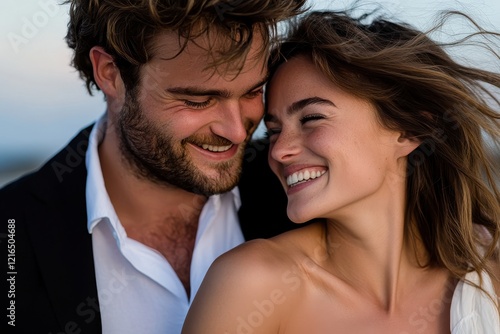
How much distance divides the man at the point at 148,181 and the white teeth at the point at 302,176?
279 millimetres

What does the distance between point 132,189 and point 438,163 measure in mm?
1122

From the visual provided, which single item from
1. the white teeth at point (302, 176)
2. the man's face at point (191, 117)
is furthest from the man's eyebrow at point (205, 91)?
the white teeth at point (302, 176)

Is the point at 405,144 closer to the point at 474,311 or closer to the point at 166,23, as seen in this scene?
the point at 474,311

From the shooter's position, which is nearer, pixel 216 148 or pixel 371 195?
pixel 371 195

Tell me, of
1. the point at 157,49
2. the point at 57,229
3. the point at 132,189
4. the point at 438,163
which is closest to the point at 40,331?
the point at 57,229

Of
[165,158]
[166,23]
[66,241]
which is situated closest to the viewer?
[166,23]

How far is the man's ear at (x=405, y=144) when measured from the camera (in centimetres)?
249

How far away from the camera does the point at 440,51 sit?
2543 millimetres

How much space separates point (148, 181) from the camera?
9.19ft

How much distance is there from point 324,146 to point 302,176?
13 centimetres

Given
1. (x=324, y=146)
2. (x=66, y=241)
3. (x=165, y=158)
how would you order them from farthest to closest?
1. (x=165, y=158)
2. (x=66, y=241)
3. (x=324, y=146)

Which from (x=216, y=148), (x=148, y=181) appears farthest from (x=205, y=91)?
(x=148, y=181)

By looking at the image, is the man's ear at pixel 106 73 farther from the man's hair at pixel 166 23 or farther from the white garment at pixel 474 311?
the white garment at pixel 474 311

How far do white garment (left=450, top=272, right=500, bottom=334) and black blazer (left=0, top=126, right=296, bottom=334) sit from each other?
66 cm
